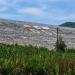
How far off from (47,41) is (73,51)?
→ 110 centimetres

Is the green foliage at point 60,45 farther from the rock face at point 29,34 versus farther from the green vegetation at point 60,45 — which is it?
the rock face at point 29,34

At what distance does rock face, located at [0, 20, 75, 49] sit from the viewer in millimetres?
18516

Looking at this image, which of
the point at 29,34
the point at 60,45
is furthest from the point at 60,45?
the point at 29,34

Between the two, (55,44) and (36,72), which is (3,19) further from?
(36,72)

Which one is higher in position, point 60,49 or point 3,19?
point 3,19

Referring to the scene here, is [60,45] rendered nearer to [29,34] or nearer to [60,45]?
[60,45]

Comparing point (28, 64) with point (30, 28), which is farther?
point (30, 28)

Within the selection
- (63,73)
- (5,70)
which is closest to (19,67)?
(5,70)

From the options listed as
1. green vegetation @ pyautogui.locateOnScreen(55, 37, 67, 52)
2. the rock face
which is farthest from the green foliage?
the rock face

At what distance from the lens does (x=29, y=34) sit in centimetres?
1888

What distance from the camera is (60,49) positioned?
64.8 feet

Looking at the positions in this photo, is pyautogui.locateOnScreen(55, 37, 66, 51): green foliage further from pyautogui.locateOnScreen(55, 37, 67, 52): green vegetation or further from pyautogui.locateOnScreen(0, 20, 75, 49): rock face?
pyautogui.locateOnScreen(0, 20, 75, 49): rock face

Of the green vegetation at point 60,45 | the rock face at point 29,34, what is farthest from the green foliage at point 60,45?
the rock face at point 29,34

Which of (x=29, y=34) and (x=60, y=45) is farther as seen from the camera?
(x=60, y=45)
